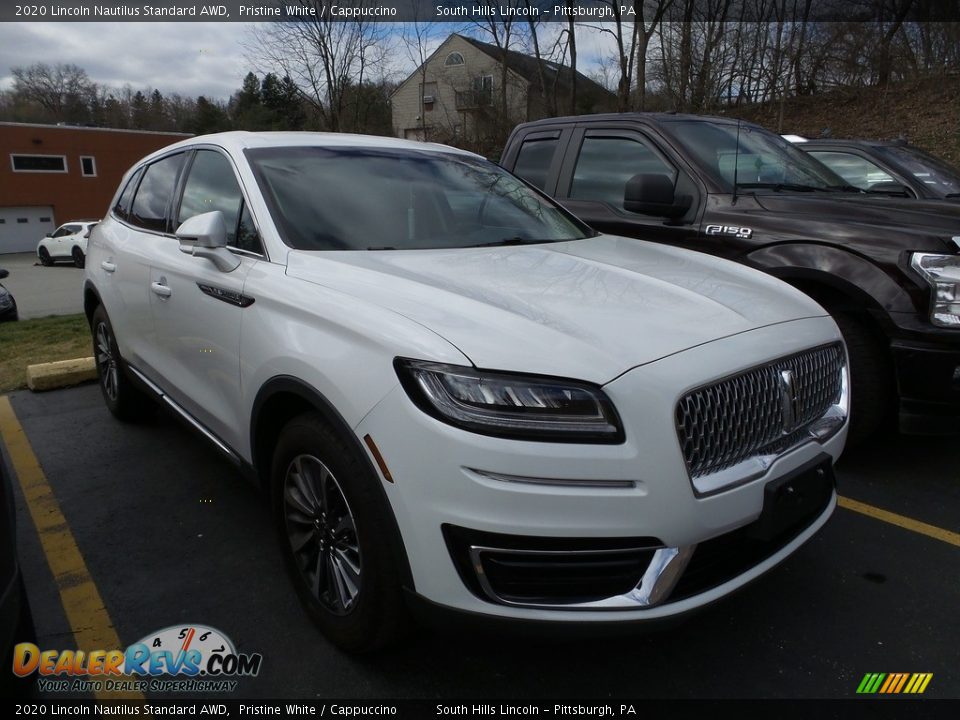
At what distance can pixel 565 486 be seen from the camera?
183 centimetres

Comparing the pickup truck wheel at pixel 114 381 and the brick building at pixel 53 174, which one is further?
the brick building at pixel 53 174

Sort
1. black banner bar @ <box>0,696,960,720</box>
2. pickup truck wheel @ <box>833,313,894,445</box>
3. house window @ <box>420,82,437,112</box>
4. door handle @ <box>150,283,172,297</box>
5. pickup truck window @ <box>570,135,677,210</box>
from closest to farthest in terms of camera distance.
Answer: black banner bar @ <box>0,696,960,720</box> < door handle @ <box>150,283,172,297</box> < pickup truck wheel @ <box>833,313,894,445</box> < pickup truck window @ <box>570,135,677,210</box> < house window @ <box>420,82,437,112</box>

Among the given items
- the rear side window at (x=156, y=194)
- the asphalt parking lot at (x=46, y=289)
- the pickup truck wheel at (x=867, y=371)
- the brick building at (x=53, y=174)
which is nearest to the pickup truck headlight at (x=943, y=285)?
the pickup truck wheel at (x=867, y=371)

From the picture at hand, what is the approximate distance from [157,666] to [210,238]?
156 centimetres

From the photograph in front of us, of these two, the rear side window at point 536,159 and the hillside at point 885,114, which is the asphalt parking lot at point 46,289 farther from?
the hillside at point 885,114

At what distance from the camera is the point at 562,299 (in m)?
2.28

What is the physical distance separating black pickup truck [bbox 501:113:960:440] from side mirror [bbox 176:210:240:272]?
8.02 ft

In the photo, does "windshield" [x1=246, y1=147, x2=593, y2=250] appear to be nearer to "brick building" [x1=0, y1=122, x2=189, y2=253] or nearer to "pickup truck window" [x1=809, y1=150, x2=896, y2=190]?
"pickup truck window" [x1=809, y1=150, x2=896, y2=190]

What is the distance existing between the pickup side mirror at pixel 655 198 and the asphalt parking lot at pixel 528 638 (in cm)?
177

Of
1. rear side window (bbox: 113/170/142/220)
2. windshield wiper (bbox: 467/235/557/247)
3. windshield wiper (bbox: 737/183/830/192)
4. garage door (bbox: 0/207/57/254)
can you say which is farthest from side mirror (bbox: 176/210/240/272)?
garage door (bbox: 0/207/57/254)

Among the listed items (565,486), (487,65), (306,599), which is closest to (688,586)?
(565,486)

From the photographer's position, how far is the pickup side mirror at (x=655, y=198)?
4160 millimetres

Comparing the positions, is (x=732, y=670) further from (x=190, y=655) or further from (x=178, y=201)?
(x=178, y=201)

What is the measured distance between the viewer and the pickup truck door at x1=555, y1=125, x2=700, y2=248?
4.47m
